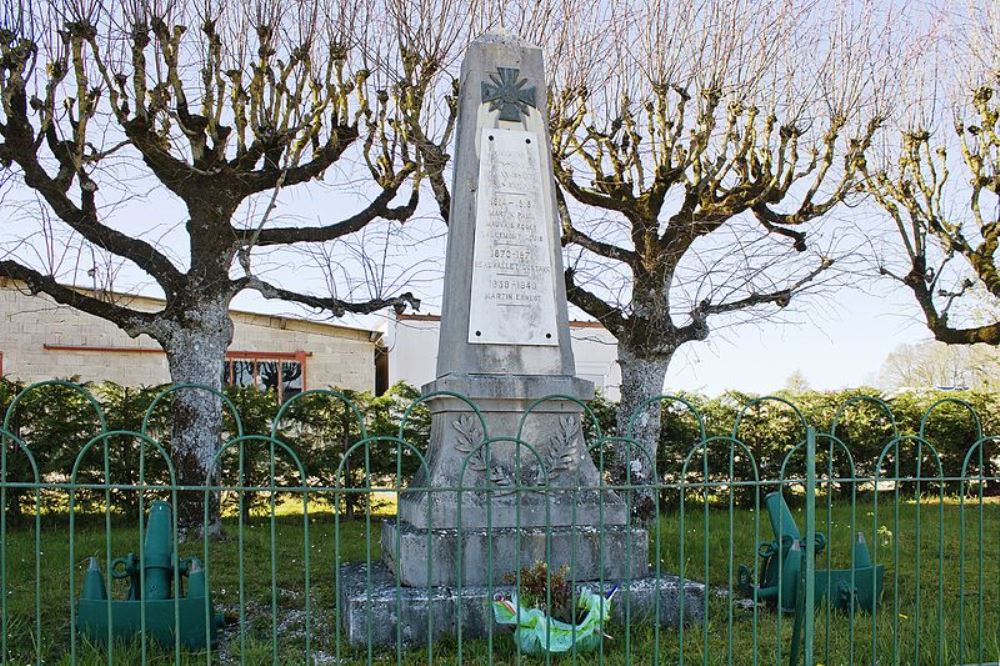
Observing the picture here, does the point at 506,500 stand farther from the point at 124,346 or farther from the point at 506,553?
the point at 124,346

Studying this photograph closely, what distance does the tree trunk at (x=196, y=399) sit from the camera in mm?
8141

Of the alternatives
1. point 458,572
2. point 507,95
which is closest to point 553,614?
point 458,572

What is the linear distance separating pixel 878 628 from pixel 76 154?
24.2 ft

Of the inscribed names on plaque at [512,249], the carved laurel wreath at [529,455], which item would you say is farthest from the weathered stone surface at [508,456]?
the inscribed names on plaque at [512,249]

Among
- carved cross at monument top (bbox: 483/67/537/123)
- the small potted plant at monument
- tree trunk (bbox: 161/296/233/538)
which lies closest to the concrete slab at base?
the small potted plant at monument

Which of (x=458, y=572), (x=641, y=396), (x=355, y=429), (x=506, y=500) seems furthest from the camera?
(x=355, y=429)

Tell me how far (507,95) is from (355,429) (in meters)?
5.54

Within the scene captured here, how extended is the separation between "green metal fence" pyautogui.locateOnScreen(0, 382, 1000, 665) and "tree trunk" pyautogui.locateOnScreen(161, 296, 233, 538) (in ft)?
0.59

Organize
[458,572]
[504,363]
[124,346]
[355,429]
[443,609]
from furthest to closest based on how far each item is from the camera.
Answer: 1. [124,346]
2. [355,429]
3. [504,363]
4. [443,609]
5. [458,572]

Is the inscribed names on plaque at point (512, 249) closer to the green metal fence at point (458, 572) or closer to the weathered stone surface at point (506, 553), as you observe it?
the green metal fence at point (458, 572)

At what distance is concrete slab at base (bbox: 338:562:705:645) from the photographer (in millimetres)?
4758

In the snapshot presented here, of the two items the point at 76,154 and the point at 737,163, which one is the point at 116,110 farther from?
the point at 737,163

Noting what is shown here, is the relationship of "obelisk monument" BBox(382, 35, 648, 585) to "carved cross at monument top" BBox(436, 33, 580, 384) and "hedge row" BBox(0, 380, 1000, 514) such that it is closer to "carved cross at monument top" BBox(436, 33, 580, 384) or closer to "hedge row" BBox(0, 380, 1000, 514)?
"carved cross at monument top" BBox(436, 33, 580, 384)

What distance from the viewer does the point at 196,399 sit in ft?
26.9
